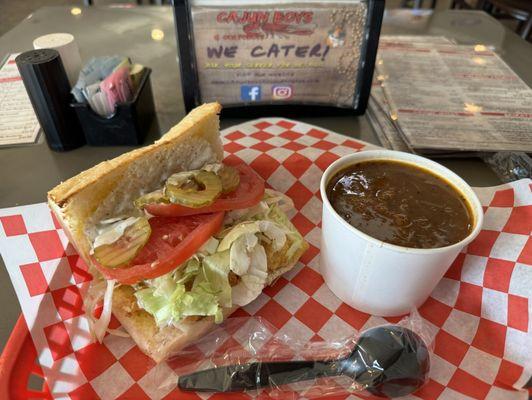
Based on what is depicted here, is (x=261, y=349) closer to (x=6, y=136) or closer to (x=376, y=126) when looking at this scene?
(x=376, y=126)

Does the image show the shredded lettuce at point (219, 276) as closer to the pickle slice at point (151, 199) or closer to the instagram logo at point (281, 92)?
the pickle slice at point (151, 199)

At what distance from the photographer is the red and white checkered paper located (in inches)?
40.9

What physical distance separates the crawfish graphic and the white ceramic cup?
2.31 ft

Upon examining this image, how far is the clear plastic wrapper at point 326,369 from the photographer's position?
1.00 m

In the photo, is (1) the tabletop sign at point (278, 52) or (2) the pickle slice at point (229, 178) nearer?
(2) the pickle slice at point (229, 178)

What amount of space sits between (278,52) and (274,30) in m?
0.10

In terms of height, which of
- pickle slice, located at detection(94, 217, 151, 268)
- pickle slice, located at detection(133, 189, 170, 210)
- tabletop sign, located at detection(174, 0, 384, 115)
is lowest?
pickle slice, located at detection(94, 217, 151, 268)

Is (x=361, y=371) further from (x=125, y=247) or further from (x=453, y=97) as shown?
(x=453, y=97)

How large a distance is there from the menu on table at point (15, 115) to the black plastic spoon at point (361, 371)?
141 centimetres

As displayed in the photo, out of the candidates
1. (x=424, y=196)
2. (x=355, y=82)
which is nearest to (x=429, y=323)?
(x=424, y=196)

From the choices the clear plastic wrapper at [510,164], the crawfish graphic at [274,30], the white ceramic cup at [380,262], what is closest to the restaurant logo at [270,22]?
the crawfish graphic at [274,30]

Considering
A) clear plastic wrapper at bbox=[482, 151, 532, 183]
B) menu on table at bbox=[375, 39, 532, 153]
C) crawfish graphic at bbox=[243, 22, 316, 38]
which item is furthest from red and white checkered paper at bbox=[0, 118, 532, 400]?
crawfish graphic at bbox=[243, 22, 316, 38]

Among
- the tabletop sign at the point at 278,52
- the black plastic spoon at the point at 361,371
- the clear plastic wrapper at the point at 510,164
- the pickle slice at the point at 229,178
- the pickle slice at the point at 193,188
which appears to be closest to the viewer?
the black plastic spoon at the point at 361,371

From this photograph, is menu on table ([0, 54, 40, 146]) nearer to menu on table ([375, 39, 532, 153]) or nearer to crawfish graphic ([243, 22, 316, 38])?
crawfish graphic ([243, 22, 316, 38])
